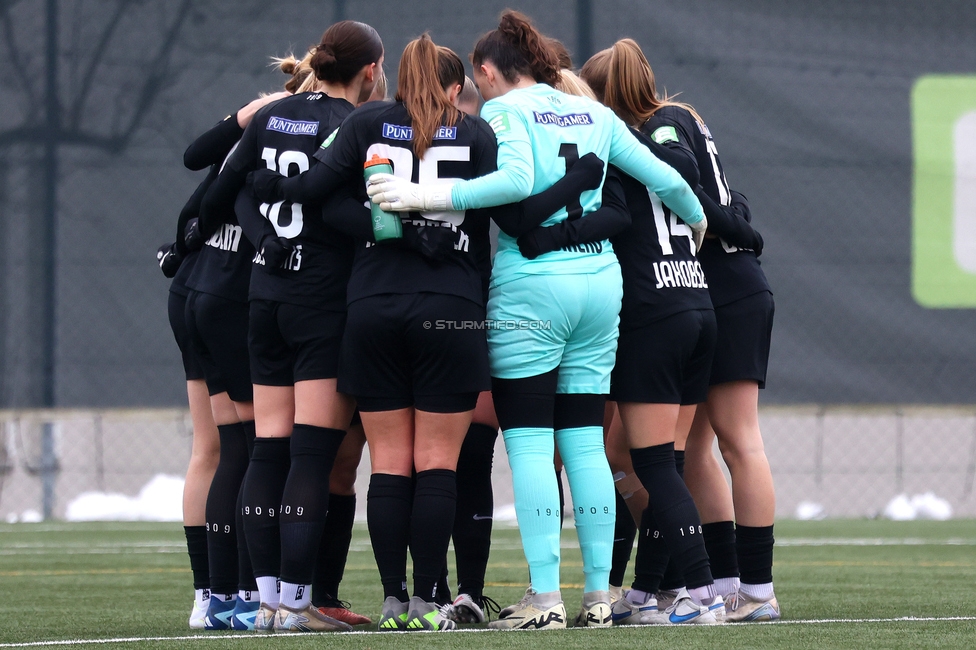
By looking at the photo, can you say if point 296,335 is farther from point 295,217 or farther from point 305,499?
point 305,499

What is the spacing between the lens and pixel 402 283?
317 centimetres

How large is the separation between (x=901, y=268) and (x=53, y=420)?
4946 millimetres

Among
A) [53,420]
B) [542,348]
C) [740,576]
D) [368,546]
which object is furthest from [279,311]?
[53,420]

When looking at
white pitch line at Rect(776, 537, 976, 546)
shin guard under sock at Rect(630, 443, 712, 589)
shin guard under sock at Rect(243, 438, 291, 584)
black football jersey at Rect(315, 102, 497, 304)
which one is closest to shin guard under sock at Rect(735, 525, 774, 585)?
shin guard under sock at Rect(630, 443, 712, 589)

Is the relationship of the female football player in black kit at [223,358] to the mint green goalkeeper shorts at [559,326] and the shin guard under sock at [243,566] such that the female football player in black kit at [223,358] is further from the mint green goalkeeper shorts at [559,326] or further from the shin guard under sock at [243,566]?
the mint green goalkeeper shorts at [559,326]

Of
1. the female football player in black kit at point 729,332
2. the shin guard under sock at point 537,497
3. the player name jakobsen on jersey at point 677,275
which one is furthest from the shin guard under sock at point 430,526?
the female football player in black kit at point 729,332

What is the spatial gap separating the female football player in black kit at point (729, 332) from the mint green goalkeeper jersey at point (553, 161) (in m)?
0.20

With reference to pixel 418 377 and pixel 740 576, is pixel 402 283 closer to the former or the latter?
pixel 418 377

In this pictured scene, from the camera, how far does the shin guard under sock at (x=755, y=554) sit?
140 inches

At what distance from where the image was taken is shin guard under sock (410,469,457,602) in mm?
3170

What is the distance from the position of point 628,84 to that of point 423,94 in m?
0.68

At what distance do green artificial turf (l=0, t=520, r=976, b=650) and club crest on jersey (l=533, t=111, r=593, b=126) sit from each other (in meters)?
1.23

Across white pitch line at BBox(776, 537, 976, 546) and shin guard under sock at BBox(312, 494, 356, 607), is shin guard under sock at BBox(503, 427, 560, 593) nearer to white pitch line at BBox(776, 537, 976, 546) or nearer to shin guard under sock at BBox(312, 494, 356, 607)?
shin guard under sock at BBox(312, 494, 356, 607)

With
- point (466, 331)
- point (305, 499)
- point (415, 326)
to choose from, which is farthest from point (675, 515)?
point (305, 499)
